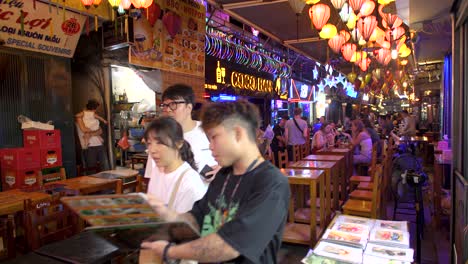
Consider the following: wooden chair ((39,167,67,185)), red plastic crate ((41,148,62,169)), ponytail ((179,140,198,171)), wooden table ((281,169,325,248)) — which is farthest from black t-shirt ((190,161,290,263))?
red plastic crate ((41,148,62,169))

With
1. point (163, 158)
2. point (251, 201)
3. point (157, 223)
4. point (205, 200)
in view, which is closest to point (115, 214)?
point (157, 223)

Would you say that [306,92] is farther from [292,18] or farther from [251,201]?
[251,201]

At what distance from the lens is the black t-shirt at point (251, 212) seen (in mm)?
1326

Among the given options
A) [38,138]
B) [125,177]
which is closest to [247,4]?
[125,177]

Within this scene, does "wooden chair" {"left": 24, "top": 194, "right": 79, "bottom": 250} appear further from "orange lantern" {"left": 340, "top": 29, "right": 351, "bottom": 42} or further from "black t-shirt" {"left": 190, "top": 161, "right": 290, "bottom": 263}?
"orange lantern" {"left": 340, "top": 29, "right": 351, "bottom": 42}

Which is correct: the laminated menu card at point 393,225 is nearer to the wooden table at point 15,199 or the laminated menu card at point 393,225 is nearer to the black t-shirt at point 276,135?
the wooden table at point 15,199

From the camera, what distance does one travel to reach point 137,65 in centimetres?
728

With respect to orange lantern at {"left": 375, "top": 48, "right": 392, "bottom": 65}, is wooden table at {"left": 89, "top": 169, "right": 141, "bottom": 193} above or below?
below

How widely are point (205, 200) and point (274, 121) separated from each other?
43.0 feet

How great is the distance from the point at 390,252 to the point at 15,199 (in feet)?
13.4

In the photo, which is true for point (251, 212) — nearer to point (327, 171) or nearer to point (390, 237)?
point (390, 237)

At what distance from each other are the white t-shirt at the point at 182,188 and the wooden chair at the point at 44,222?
5.54 ft

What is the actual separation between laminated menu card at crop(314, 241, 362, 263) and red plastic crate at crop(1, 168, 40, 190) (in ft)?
15.4

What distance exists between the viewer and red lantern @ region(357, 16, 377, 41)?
6.58 metres
